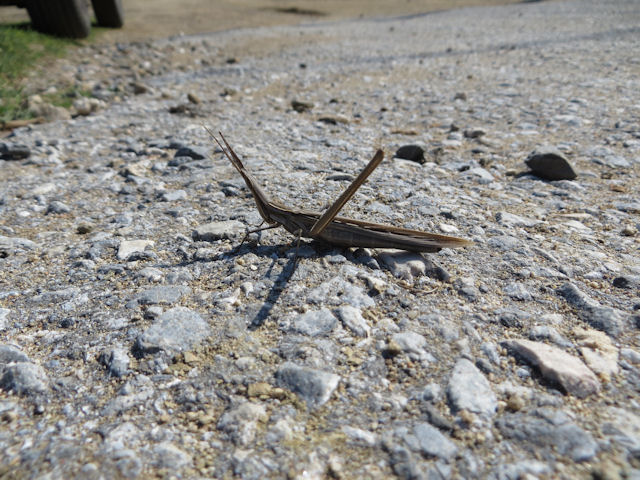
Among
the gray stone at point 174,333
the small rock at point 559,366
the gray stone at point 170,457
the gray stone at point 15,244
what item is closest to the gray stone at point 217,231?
the gray stone at point 174,333

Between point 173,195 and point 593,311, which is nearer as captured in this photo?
point 593,311

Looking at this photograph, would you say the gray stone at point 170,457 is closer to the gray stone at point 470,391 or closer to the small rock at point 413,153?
the gray stone at point 470,391

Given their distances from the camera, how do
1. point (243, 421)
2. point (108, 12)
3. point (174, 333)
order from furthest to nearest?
point (108, 12), point (174, 333), point (243, 421)

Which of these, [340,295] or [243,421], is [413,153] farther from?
[243,421]

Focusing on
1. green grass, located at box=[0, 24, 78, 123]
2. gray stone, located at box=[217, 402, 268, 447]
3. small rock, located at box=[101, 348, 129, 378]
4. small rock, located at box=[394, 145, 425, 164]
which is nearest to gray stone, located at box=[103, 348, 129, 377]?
small rock, located at box=[101, 348, 129, 378]

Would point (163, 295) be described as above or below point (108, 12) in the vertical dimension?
above

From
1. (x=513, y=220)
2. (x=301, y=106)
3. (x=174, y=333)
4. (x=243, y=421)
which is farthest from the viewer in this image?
(x=301, y=106)

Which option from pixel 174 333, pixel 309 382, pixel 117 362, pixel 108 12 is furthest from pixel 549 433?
pixel 108 12
